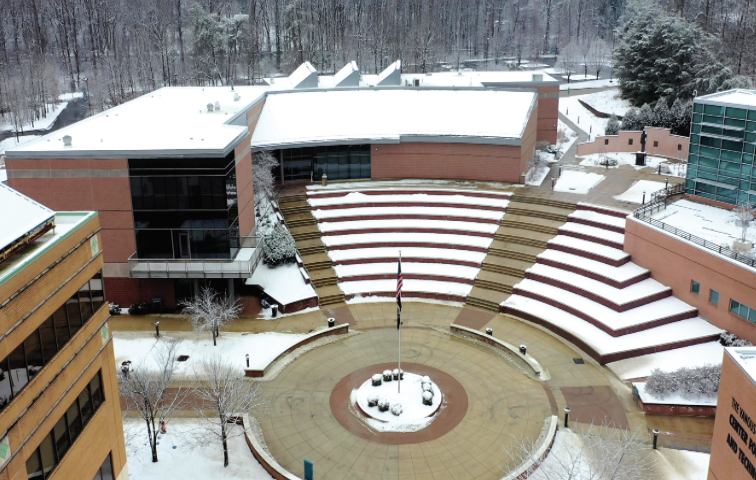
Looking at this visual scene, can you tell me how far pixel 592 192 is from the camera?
45.2 metres

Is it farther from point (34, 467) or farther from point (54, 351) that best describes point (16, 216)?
point (34, 467)

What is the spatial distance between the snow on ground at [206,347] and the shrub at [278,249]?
19.5 ft

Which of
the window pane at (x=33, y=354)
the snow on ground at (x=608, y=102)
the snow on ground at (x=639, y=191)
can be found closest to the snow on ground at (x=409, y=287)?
the snow on ground at (x=639, y=191)

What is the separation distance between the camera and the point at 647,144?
5456 cm

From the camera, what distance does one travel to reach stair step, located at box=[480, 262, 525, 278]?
38656mm

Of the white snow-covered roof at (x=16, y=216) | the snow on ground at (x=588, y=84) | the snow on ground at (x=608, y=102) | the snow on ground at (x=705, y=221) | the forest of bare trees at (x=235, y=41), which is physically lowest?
the snow on ground at (x=705, y=221)

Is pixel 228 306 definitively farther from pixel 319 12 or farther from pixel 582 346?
pixel 319 12

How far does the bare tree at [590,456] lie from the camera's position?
73.5 feet

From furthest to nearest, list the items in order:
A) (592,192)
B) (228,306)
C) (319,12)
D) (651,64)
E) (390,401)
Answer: (319,12) < (651,64) < (592,192) < (228,306) < (390,401)

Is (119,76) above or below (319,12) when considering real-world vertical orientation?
below

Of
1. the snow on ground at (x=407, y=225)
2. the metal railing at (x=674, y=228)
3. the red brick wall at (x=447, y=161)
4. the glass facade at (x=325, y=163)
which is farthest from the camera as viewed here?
the glass facade at (x=325, y=163)

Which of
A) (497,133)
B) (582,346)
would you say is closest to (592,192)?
(497,133)

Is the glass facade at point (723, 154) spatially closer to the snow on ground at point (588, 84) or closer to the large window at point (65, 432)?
the large window at point (65, 432)

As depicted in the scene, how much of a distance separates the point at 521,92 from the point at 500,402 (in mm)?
30165
